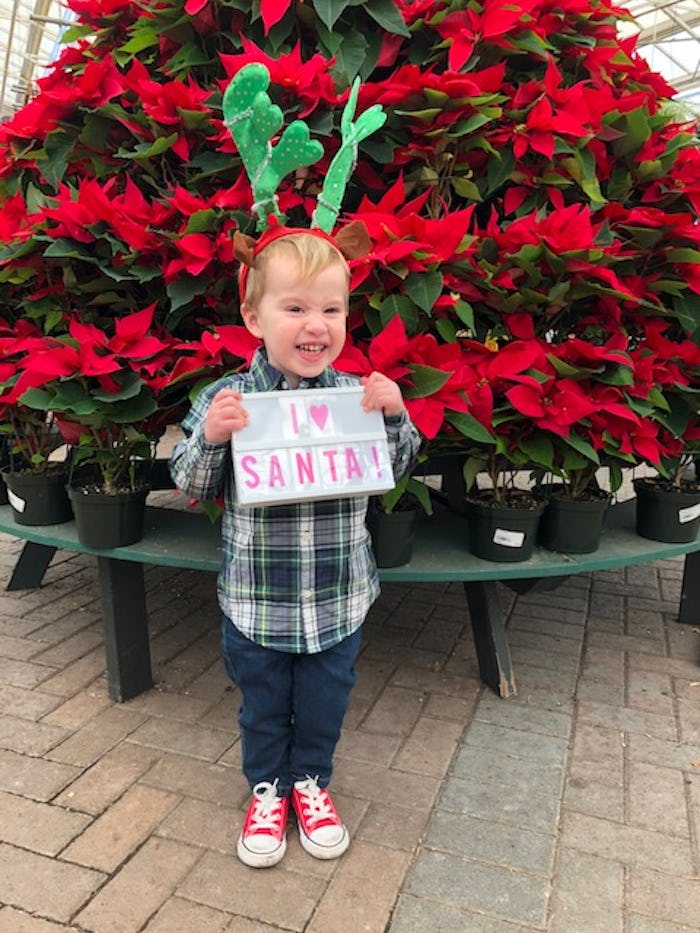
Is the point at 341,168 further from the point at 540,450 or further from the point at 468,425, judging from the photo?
the point at 540,450

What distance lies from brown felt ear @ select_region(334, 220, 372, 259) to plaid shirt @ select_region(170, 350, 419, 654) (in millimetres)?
276

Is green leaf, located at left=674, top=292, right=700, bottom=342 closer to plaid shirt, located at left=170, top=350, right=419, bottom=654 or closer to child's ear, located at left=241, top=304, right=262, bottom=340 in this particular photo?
plaid shirt, located at left=170, top=350, right=419, bottom=654

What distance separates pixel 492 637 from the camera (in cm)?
249

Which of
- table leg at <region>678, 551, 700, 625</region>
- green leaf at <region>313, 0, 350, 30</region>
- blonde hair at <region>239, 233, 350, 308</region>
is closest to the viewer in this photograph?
blonde hair at <region>239, 233, 350, 308</region>

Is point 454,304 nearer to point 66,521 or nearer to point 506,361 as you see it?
point 506,361

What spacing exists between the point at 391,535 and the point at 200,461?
78cm

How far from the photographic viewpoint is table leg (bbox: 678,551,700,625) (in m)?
3.12

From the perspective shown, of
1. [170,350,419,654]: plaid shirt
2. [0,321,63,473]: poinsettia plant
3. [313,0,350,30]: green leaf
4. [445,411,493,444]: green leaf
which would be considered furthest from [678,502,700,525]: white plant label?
[0,321,63,473]: poinsettia plant

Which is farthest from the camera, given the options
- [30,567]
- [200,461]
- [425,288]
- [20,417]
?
[30,567]

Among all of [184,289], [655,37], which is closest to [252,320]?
[184,289]

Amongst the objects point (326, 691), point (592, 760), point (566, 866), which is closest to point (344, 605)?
point (326, 691)

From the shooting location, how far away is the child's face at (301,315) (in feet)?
4.88

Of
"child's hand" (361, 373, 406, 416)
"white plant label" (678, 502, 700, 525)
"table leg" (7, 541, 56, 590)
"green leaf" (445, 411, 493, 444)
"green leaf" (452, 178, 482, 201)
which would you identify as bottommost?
"table leg" (7, 541, 56, 590)

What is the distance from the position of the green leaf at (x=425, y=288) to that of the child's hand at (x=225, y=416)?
647 millimetres
